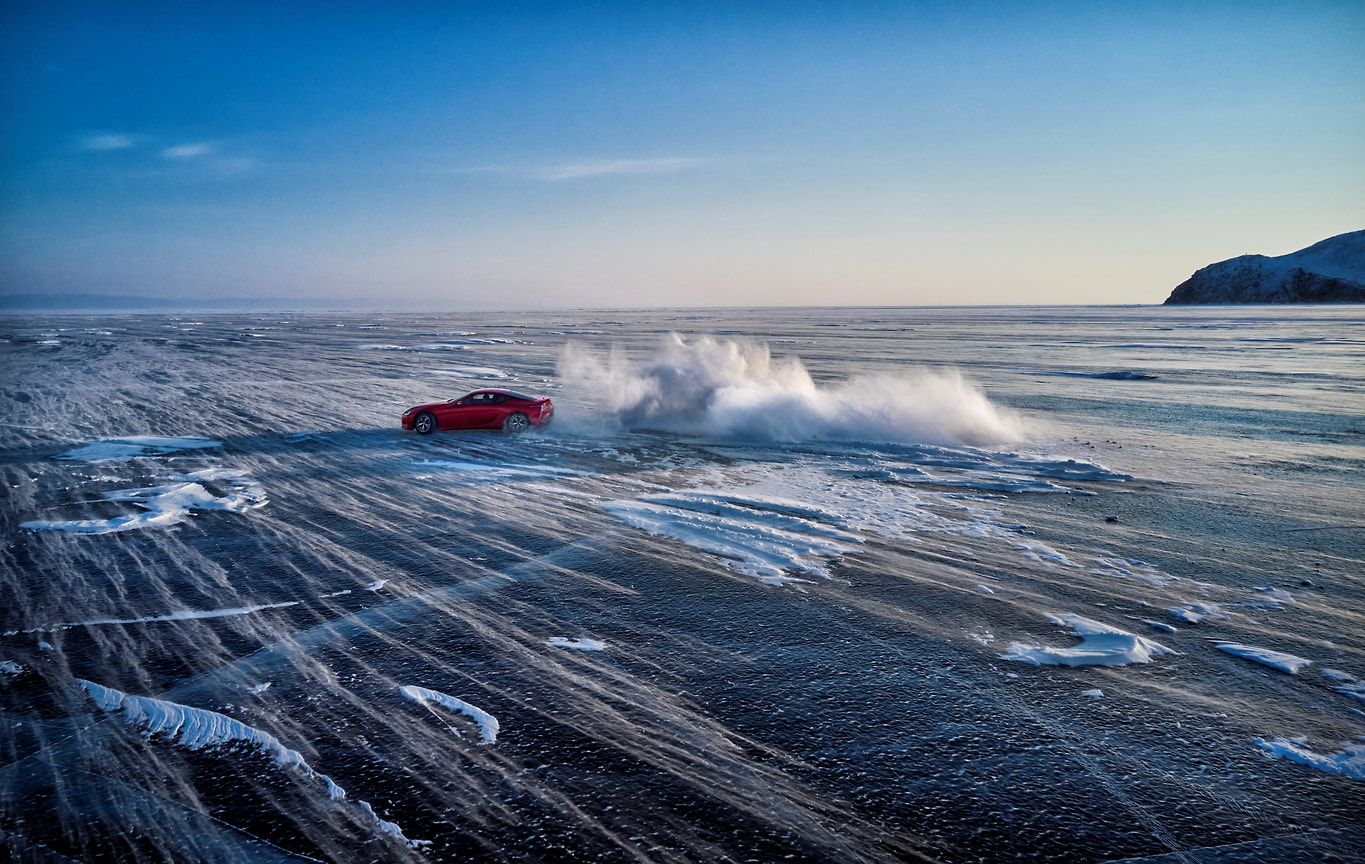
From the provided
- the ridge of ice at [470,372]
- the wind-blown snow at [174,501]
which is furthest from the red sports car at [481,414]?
the ridge of ice at [470,372]

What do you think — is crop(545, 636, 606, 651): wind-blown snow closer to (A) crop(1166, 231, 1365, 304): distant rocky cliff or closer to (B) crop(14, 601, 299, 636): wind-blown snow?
(B) crop(14, 601, 299, 636): wind-blown snow

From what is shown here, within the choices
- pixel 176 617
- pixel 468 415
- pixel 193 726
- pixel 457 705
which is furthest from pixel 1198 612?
pixel 468 415

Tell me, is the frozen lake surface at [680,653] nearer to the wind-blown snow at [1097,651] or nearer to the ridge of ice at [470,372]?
the wind-blown snow at [1097,651]

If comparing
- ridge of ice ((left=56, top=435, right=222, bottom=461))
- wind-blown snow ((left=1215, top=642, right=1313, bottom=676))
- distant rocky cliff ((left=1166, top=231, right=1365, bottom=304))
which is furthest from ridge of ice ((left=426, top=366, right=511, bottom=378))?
distant rocky cliff ((left=1166, top=231, right=1365, bottom=304))

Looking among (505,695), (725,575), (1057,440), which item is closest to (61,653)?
(505,695)

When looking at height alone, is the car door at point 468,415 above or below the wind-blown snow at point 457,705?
above

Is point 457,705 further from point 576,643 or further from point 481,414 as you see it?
point 481,414
